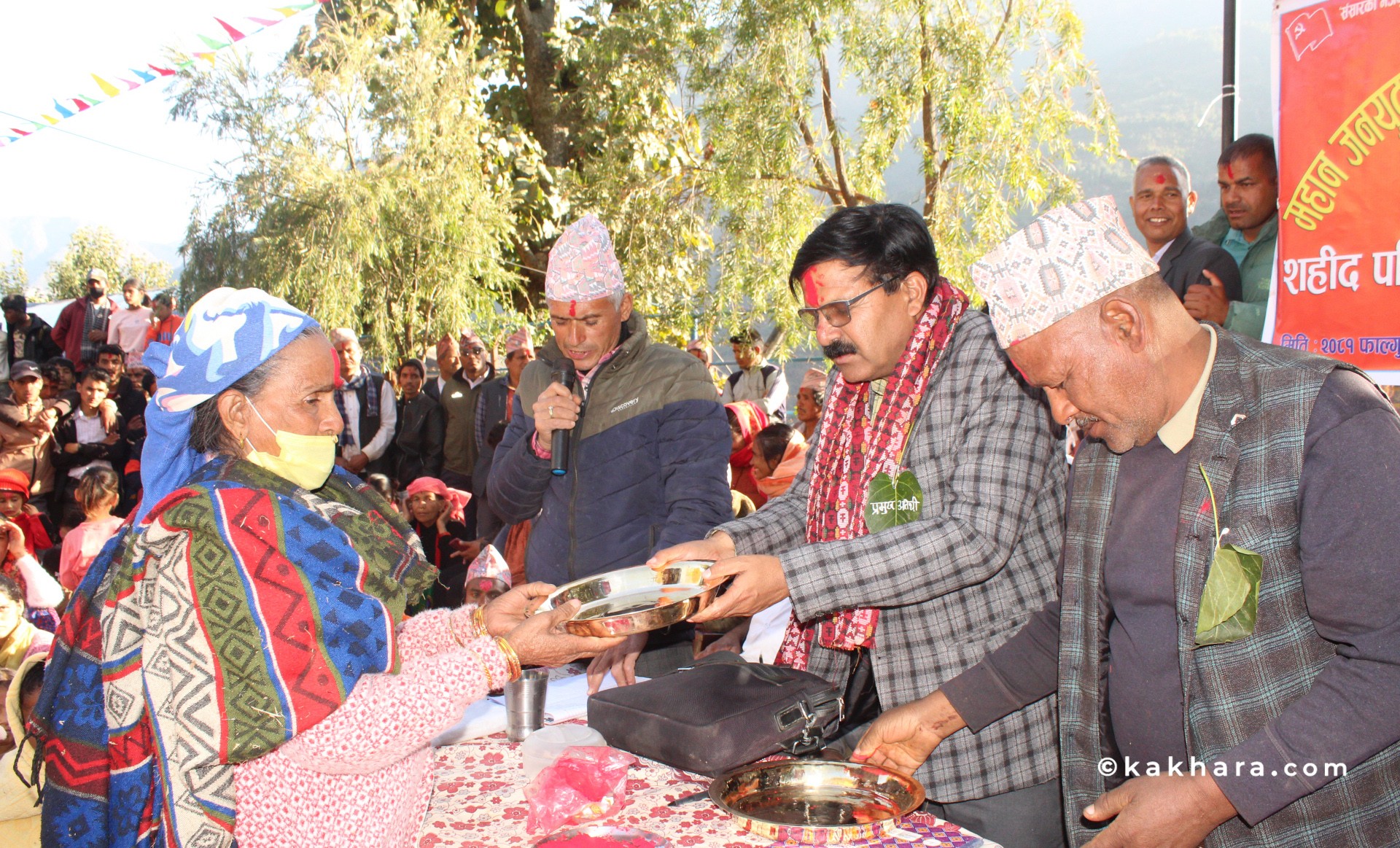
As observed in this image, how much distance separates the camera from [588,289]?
3.24 m

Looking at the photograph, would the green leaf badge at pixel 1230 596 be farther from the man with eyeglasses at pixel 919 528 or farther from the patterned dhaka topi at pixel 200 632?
the patterned dhaka topi at pixel 200 632

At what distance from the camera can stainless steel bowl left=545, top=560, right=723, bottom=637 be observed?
1.87 m

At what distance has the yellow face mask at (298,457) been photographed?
76.2 inches

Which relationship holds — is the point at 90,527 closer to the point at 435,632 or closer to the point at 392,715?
the point at 435,632

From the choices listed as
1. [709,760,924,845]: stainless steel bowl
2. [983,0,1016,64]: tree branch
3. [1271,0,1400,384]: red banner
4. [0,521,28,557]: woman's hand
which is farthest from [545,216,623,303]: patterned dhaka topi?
[983,0,1016,64]: tree branch

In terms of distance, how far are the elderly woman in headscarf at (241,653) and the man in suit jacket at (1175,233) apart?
3.63 meters

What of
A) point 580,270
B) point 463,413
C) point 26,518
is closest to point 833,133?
point 463,413

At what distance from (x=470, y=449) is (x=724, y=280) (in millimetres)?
5226

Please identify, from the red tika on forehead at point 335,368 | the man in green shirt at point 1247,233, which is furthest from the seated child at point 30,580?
the man in green shirt at point 1247,233

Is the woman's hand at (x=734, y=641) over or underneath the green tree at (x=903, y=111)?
underneath

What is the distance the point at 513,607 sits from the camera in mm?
2332

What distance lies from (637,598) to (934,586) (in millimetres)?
666

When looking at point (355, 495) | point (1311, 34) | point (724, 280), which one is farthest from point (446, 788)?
point (724, 280)

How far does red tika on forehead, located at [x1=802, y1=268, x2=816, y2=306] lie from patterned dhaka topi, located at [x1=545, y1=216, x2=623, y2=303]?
3.27 feet
